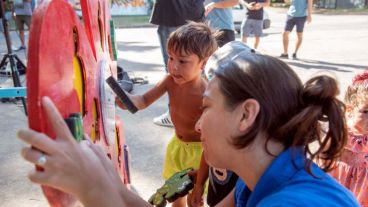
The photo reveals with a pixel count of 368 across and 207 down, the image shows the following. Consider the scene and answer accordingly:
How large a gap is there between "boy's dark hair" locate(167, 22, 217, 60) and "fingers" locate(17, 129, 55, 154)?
141 centimetres

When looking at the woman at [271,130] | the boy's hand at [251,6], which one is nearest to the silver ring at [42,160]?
the woman at [271,130]

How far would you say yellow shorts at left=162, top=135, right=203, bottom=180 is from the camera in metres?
2.19

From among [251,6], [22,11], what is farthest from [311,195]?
[22,11]

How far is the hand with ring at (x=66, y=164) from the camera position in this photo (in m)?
0.73

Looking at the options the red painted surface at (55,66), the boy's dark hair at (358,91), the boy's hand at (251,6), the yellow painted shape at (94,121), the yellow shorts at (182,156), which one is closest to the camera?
the red painted surface at (55,66)

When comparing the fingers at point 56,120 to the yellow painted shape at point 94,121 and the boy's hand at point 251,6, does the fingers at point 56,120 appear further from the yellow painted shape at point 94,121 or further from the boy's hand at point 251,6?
the boy's hand at point 251,6

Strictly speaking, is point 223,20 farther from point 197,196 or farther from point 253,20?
point 253,20

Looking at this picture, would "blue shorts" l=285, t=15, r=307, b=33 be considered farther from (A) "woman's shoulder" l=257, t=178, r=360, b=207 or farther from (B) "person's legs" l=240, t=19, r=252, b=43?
(A) "woman's shoulder" l=257, t=178, r=360, b=207

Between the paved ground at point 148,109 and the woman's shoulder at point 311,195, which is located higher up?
the woman's shoulder at point 311,195

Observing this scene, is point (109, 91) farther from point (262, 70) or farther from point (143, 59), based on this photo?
point (143, 59)

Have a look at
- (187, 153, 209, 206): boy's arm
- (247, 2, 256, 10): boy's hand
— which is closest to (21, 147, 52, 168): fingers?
(187, 153, 209, 206): boy's arm

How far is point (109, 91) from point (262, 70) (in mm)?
516

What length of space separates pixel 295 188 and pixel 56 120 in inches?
22.5

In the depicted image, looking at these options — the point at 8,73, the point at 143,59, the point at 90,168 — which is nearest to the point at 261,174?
the point at 90,168
